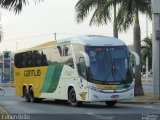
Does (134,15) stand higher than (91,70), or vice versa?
(134,15)

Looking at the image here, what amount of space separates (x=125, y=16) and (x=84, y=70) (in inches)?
369

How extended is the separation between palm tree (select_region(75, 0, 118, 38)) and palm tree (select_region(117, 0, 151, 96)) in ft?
2.59

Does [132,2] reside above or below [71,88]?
above

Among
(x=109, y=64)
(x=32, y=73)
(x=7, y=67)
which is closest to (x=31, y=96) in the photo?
(x=32, y=73)

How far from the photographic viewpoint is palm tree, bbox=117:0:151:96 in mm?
31609

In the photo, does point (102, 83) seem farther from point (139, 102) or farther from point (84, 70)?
point (139, 102)

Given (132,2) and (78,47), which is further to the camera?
(132,2)

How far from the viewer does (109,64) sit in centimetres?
2436

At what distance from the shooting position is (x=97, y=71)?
24.2 m

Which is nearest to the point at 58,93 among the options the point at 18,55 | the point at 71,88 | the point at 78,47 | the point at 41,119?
the point at 71,88

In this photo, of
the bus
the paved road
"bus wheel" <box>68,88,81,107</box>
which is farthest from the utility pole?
"bus wheel" <box>68,88,81,107</box>

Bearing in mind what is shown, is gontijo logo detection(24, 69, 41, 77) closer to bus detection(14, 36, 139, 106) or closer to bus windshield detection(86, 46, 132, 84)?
bus detection(14, 36, 139, 106)

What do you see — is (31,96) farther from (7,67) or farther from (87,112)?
(7,67)

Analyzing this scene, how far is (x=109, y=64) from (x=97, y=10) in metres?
10.5
